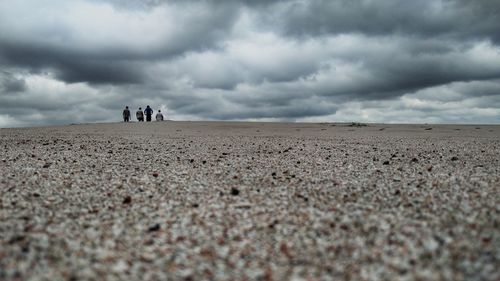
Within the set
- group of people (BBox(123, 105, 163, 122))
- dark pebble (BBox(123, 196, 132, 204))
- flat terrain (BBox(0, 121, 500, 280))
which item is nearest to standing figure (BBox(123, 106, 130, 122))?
group of people (BBox(123, 105, 163, 122))

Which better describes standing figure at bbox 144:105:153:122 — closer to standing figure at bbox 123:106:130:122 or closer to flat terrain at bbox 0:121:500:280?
standing figure at bbox 123:106:130:122

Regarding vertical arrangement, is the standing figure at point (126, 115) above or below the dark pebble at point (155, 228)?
above

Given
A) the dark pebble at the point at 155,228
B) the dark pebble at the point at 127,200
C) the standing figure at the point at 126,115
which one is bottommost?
the dark pebble at the point at 155,228

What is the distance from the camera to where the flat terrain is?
6.29 m

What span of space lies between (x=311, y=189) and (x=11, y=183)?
32.7ft

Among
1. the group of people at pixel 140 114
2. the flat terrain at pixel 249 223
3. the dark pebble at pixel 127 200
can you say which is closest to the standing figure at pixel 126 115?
the group of people at pixel 140 114

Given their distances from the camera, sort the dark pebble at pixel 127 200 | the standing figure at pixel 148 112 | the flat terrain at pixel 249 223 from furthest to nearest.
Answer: the standing figure at pixel 148 112 < the dark pebble at pixel 127 200 < the flat terrain at pixel 249 223

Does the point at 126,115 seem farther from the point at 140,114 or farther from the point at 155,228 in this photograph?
the point at 155,228

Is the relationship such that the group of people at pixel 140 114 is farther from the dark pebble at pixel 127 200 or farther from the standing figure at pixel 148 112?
the dark pebble at pixel 127 200

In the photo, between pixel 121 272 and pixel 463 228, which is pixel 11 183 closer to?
pixel 121 272

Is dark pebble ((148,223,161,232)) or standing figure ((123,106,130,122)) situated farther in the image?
standing figure ((123,106,130,122))

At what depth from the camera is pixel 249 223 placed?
8586 mm

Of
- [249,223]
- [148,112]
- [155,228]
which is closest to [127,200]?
[155,228]

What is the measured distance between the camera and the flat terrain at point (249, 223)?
6.29 m
